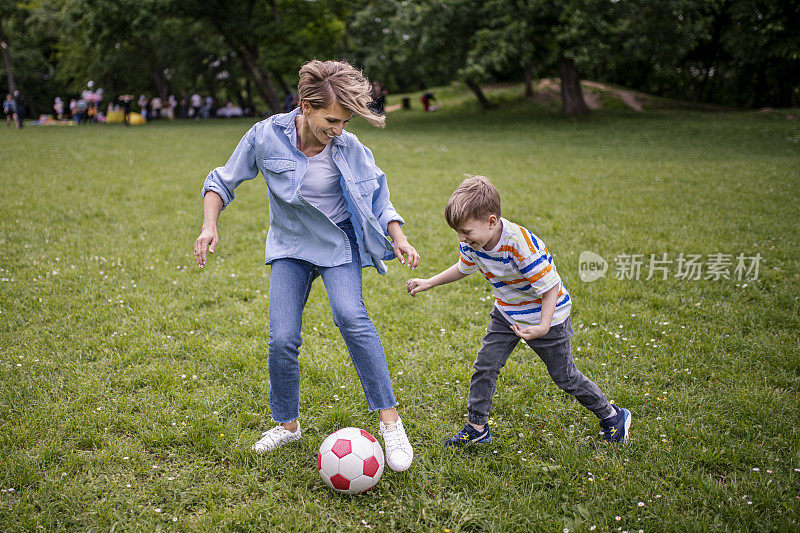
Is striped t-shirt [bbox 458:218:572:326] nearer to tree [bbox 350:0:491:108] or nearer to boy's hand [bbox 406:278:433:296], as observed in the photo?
boy's hand [bbox 406:278:433:296]

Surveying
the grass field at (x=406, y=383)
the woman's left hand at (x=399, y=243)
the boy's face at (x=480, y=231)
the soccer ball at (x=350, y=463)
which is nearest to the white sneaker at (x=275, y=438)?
the grass field at (x=406, y=383)

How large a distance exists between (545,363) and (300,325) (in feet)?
4.96

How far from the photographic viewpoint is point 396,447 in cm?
311

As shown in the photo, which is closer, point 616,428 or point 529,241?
point 529,241

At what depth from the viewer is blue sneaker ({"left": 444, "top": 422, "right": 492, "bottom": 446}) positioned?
3.35m

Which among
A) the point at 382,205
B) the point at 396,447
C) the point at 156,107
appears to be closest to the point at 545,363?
the point at 396,447

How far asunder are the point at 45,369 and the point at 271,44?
103ft

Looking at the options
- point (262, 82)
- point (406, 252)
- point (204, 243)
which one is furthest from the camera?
point (262, 82)

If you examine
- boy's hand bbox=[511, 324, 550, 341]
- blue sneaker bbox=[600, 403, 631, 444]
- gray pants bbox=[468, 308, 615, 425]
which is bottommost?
blue sneaker bbox=[600, 403, 631, 444]

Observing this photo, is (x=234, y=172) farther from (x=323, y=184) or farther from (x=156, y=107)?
(x=156, y=107)

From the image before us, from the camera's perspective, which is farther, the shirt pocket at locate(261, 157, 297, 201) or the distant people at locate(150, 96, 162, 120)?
the distant people at locate(150, 96, 162, 120)

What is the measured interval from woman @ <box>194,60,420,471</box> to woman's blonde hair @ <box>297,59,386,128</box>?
0.04 metres

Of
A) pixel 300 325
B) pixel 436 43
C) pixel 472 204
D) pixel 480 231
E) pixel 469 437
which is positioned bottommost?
pixel 469 437

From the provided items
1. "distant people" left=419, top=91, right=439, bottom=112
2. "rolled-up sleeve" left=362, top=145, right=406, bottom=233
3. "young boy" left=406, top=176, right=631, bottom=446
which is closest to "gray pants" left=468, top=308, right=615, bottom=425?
"young boy" left=406, top=176, right=631, bottom=446
